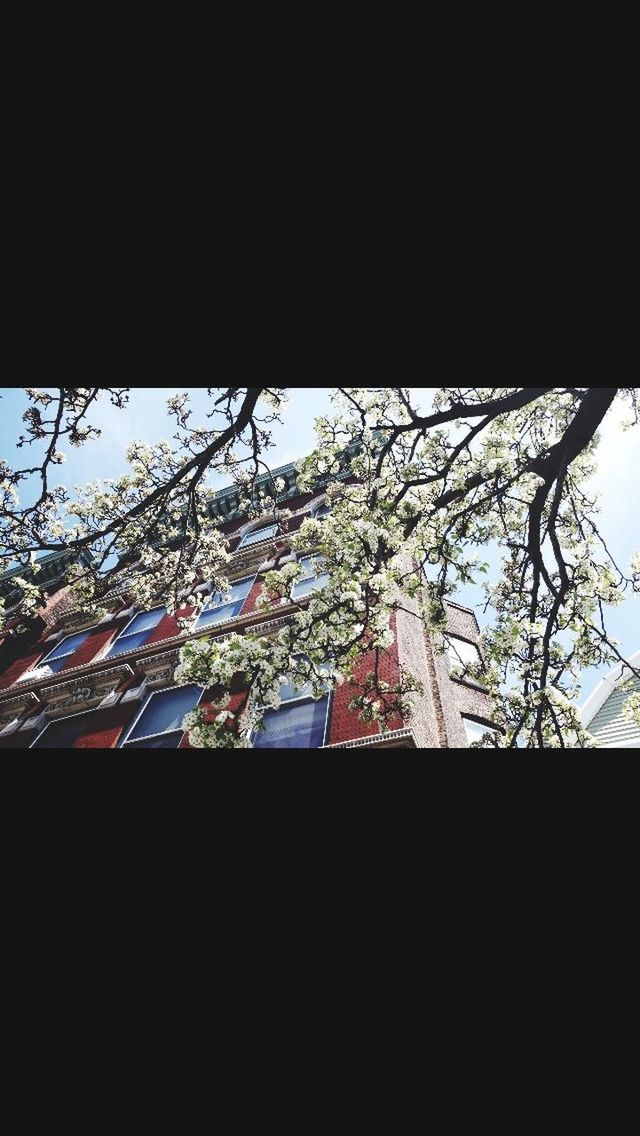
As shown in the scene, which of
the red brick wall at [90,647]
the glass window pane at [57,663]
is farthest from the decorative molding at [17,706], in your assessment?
the glass window pane at [57,663]

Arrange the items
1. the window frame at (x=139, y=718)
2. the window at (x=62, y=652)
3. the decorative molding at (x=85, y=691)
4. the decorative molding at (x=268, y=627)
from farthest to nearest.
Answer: the window at (x=62, y=652)
the decorative molding at (x=85, y=691)
the decorative molding at (x=268, y=627)
the window frame at (x=139, y=718)

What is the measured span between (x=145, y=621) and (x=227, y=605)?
150 inches

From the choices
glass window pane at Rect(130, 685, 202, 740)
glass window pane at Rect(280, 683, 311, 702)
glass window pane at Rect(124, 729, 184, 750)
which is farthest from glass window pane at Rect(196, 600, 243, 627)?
glass window pane at Rect(280, 683, 311, 702)

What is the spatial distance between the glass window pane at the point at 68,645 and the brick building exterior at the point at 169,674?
52 mm

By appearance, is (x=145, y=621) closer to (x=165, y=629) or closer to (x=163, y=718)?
(x=165, y=629)

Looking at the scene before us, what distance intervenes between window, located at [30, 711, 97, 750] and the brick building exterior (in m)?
0.04

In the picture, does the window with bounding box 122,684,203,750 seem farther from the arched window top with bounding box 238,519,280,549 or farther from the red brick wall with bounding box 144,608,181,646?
the arched window top with bounding box 238,519,280,549

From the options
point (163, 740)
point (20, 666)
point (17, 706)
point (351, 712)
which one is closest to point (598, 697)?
point (351, 712)

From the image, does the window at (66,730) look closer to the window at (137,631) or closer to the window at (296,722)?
the window at (137,631)

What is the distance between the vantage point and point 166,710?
13742 mm

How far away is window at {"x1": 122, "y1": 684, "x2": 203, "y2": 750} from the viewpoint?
12.9 meters

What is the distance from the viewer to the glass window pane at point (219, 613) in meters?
16.4
